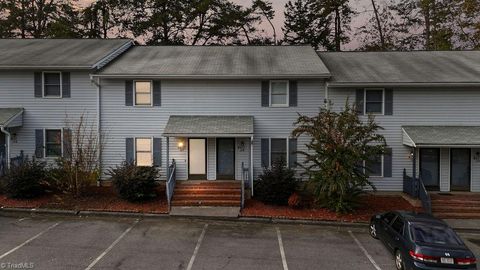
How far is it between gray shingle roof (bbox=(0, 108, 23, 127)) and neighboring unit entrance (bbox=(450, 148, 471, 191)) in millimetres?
21047

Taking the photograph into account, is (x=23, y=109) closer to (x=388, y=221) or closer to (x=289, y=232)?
(x=289, y=232)

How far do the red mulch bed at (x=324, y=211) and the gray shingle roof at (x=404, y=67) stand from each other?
219 inches

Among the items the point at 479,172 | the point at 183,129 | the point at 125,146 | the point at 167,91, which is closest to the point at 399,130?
the point at 479,172

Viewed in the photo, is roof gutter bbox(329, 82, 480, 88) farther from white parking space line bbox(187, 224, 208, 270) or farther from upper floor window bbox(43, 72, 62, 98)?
upper floor window bbox(43, 72, 62, 98)

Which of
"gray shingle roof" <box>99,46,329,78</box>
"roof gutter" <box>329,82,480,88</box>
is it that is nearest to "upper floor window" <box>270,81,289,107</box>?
→ "gray shingle roof" <box>99,46,329,78</box>

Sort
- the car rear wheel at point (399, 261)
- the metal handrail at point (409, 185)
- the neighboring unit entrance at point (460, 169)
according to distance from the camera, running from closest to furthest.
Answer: the car rear wheel at point (399, 261) < the metal handrail at point (409, 185) < the neighboring unit entrance at point (460, 169)

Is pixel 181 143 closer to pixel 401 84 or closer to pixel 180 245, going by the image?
pixel 180 245

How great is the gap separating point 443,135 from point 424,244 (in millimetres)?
8672

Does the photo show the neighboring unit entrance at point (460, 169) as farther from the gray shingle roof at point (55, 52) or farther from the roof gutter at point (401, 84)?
the gray shingle roof at point (55, 52)

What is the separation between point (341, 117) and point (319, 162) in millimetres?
2089

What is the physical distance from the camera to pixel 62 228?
1306 cm

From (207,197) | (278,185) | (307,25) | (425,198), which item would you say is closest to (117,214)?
(207,197)

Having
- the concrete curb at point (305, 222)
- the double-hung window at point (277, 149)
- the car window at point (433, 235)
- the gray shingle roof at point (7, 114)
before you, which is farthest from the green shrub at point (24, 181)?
the car window at point (433, 235)

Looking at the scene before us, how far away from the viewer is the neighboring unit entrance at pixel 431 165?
57.8 feet
